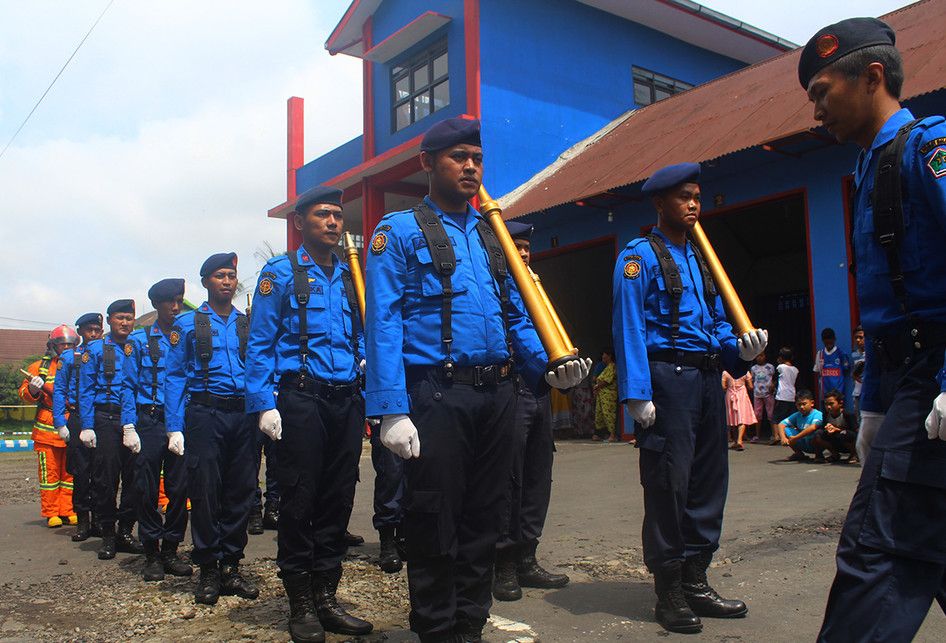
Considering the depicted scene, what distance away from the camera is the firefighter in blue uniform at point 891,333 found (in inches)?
87.1

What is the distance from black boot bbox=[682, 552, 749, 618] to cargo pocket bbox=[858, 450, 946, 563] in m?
1.96

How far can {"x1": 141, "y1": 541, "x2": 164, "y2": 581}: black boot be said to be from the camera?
229 inches

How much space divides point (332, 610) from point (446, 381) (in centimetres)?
163

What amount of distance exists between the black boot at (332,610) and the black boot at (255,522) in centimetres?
333

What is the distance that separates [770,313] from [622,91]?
6.08 meters

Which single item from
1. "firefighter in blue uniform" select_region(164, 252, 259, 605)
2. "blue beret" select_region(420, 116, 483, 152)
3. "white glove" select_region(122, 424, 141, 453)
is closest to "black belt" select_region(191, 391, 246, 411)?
"firefighter in blue uniform" select_region(164, 252, 259, 605)

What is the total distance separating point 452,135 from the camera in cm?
354

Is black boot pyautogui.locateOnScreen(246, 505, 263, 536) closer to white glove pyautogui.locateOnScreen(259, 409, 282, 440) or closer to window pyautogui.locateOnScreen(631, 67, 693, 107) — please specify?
white glove pyautogui.locateOnScreen(259, 409, 282, 440)

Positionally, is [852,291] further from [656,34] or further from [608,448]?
[656,34]

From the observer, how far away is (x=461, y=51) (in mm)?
17156

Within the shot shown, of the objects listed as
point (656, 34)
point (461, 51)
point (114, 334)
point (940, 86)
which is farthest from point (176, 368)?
point (656, 34)

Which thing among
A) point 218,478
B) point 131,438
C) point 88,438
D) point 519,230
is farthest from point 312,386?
point 88,438

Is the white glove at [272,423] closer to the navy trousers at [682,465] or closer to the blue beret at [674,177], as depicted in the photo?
the navy trousers at [682,465]

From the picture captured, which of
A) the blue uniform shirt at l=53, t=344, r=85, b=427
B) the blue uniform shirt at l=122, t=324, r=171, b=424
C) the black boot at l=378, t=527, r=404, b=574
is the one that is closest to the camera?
the black boot at l=378, t=527, r=404, b=574
